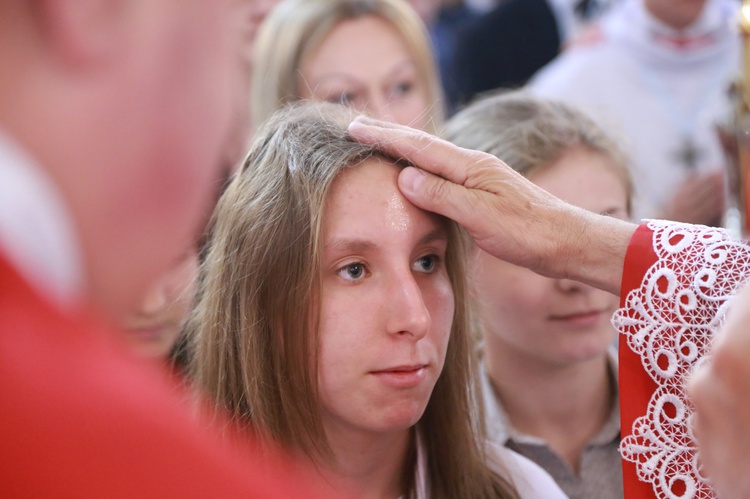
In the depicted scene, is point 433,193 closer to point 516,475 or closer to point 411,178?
point 411,178

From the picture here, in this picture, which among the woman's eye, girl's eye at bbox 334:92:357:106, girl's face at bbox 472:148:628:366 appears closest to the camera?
girl's face at bbox 472:148:628:366

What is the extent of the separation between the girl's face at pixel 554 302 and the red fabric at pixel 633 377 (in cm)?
36

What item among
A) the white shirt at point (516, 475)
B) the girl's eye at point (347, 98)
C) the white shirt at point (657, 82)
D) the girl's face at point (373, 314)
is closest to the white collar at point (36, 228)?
the girl's face at point (373, 314)

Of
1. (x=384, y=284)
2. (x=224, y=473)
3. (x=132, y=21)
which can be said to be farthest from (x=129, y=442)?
(x=384, y=284)

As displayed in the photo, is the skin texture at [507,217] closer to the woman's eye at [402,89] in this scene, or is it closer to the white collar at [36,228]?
the white collar at [36,228]

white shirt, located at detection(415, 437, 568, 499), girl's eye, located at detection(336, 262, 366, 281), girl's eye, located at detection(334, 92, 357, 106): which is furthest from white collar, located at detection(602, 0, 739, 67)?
girl's eye, located at detection(336, 262, 366, 281)

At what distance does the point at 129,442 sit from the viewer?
0.41 meters

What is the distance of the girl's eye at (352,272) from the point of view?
120 centimetres

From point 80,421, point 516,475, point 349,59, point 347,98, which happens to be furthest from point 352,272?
point 349,59

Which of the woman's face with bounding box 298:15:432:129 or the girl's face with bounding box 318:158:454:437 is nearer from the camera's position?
the girl's face with bounding box 318:158:454:437

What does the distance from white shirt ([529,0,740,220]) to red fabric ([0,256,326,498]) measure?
7.41 ft

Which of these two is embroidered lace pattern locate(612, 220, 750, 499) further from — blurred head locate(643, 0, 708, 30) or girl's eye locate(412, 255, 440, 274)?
blurred head locate(643, 0, 708, 30)

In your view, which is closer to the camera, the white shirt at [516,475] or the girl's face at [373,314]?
the girl's face at [373,314]

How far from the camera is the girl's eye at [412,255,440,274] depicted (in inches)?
49.6
